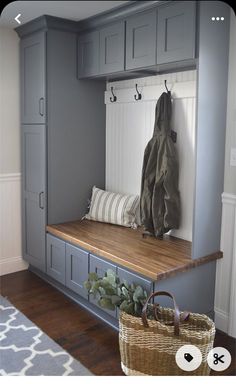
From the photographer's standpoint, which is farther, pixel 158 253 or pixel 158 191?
pixel 158 191

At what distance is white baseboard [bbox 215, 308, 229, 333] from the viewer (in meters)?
1.73

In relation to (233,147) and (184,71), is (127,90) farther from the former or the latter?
(233,147)

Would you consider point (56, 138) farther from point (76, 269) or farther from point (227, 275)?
point (227, 275)

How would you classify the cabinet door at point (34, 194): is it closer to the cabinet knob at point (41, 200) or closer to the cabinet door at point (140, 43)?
the cabinet knob at point (41, 200)

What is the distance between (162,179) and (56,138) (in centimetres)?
70

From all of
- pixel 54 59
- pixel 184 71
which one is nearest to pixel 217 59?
pixel 184 71

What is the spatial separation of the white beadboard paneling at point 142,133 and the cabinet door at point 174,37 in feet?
0.73

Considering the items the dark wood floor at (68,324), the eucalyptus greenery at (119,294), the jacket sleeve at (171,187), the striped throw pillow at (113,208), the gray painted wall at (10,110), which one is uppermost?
the gray painted wall at (10,110)

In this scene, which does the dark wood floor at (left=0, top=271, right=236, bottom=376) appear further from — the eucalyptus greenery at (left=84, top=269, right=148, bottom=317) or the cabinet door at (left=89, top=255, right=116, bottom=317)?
the eucalyptus greenery at (left=84, top=269, right=148, bottom=317)

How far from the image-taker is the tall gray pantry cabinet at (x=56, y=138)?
211 cm

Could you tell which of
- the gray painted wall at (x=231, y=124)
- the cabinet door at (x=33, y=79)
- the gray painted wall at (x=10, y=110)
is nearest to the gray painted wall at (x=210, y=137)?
the gray painted wall at (x=231, y=124)
